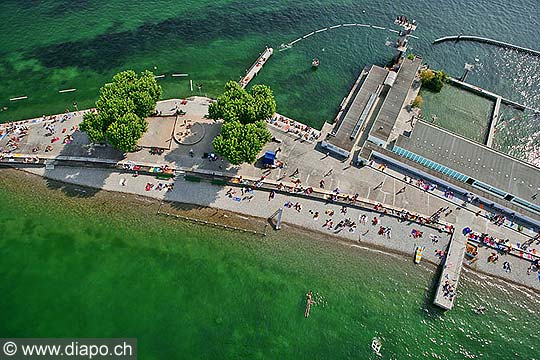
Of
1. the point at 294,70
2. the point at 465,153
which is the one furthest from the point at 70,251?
the point at 465,153

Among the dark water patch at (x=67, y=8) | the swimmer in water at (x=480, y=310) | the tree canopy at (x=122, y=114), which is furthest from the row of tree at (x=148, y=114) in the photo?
the dark water patch at (x=67, y=8)

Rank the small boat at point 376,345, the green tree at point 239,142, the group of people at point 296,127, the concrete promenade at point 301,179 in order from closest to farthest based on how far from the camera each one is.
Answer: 1. the small boat at point 376,345
2. the green tree at point 239,142
3. the concrete promenade at point 301,179
4. the group of people at point 296,127

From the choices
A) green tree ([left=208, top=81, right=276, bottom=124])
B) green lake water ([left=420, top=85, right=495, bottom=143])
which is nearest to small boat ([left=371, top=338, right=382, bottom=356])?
green tree ([left=208, top=81, right=276, bottom=124])

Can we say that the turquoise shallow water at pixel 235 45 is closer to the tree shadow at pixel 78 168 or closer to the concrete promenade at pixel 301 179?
the concrete promenade at pixel 301 179

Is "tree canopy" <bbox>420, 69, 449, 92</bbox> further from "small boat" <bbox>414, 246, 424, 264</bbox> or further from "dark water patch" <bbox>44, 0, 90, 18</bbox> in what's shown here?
"dark water patch" <bbox>44, 0, 90, 18</bbox>

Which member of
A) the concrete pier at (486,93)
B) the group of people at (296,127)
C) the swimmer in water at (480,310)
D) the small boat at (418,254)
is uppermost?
the concrete pier at (486,93)

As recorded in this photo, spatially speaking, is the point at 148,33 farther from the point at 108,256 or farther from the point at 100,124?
the point at 108,256
